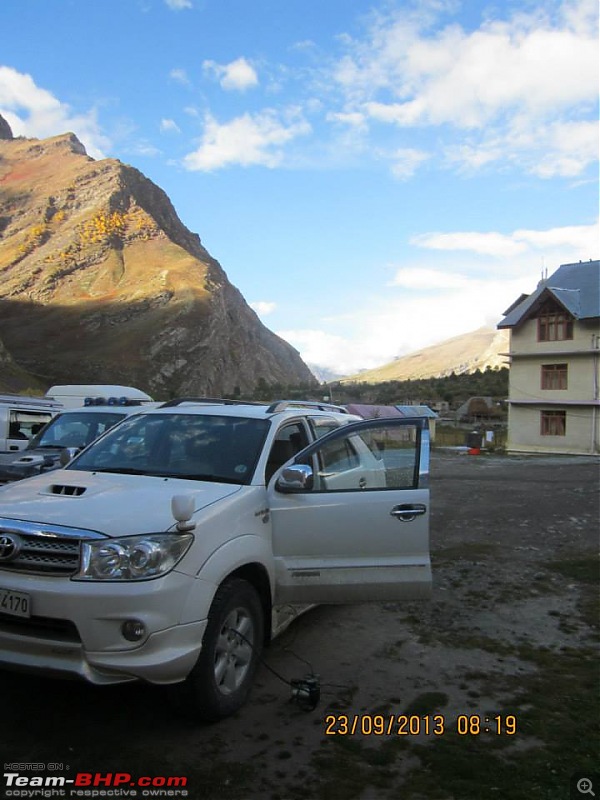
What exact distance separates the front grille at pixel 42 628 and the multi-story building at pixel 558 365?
38136 mm

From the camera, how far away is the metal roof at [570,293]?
3784 centimetres

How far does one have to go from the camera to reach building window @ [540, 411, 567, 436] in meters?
39.2

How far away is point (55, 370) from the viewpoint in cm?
7075

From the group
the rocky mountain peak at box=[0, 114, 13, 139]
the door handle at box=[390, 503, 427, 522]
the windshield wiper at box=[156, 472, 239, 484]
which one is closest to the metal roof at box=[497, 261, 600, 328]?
the door handle at box=[390, 503, 427, 522]

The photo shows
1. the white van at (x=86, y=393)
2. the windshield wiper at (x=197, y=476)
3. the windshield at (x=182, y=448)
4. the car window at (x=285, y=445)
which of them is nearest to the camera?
the windshield wiper at (x=197, y=476)

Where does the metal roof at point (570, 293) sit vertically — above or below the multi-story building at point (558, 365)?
above

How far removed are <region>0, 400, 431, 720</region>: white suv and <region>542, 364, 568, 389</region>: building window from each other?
120 ft

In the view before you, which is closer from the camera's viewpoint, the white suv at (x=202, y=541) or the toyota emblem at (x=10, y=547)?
the white suv at (x=202, y=541)

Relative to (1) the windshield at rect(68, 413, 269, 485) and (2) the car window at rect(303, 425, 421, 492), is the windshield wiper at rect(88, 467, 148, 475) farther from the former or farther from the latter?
(2) the car window at rect(303, 425, 421, 492)

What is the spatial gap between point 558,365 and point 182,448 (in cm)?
3835

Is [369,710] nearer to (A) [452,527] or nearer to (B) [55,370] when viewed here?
(A) [452,527]

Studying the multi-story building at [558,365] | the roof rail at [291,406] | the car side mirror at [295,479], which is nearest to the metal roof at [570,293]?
the multi-story building at [558,365]

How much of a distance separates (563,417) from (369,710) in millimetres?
38511
